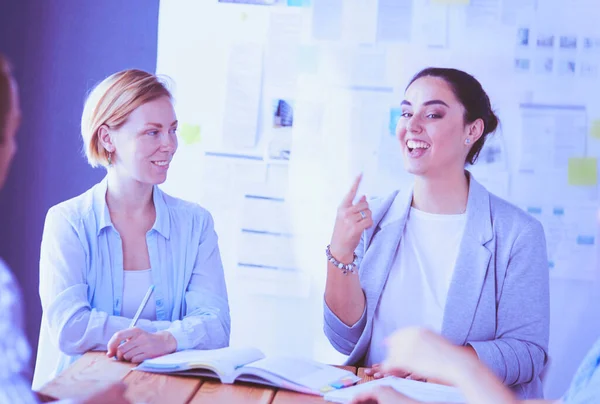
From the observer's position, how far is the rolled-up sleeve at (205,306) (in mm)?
1950

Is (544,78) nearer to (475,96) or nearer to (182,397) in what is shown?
(475,96)

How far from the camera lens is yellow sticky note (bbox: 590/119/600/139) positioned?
2842 mm

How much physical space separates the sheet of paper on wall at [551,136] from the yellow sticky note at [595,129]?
0.03 metres

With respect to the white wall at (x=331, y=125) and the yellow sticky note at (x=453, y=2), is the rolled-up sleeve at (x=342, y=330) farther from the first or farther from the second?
the yellow sticky note at (x=453, y=2)

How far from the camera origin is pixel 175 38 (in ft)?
9.93

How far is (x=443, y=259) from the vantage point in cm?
218

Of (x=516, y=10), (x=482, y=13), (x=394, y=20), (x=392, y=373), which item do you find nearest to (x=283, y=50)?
(x=394, y=20)

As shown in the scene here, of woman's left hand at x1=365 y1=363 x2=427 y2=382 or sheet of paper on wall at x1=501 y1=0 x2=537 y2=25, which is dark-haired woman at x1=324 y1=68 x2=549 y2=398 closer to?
woman's left hand at x1=365 y1=363 x2=427 y2=382

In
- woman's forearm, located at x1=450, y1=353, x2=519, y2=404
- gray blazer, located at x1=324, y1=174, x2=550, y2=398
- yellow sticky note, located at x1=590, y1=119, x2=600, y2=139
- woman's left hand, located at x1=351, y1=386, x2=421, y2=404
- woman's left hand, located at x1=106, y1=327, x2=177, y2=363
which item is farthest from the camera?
yellow sticky note, located at x1=590, y1=119, x2=600, y2=139

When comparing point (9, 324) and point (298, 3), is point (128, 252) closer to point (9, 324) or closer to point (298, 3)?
point (9, 324)

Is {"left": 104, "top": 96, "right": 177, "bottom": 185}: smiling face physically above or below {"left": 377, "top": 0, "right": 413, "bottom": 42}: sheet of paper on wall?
below

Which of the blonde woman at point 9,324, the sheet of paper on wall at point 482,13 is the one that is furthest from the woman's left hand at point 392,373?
the sheet of paper on wall at point 482,13

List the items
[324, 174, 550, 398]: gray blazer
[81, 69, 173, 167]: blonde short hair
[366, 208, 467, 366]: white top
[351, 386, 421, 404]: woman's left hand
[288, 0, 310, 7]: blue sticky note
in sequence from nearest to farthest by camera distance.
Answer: [351, 386, 421, 404]: woman's left hand, [324, 174, 550, 398]: gray blazer, [366, 208, 467, 366]: white top, [81, 69, 173, 167]: blonde short hair, [288, 0, 310, 7]: blue sticky note

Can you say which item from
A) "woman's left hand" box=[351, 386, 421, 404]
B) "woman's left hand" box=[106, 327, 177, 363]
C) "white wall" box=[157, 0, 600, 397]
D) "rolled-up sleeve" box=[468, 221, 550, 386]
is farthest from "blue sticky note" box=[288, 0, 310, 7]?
"woman's left hand" box=[351, 386, 421, 404]
